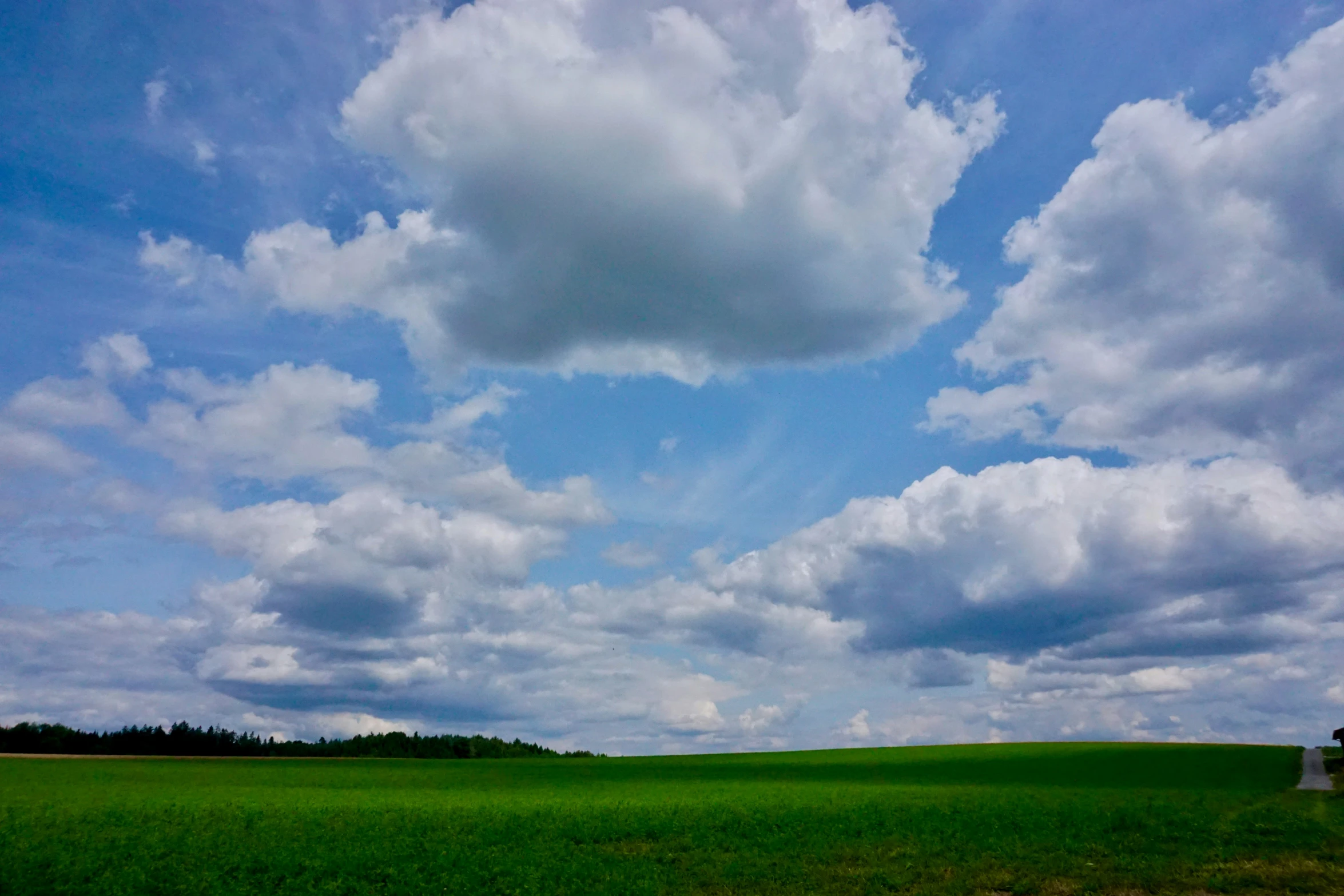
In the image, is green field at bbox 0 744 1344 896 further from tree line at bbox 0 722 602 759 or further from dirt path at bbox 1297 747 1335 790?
tree line at bbox 0 722 602 759

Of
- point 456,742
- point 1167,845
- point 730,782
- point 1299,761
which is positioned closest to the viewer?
point 1167,845

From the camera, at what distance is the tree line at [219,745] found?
121 meters

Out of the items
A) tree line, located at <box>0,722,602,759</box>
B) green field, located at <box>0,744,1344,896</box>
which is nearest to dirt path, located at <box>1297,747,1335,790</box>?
green field, located at <box>0,744,1344,896</box>

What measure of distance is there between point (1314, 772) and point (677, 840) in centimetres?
5826

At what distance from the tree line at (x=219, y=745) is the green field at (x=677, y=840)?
78.0 meters

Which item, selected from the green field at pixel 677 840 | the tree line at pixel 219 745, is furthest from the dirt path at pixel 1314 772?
the tree line at pixel 219 745

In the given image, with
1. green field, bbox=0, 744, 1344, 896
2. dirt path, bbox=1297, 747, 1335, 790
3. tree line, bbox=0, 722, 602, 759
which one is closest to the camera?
green field, bbox=0, 744, 1344, 896

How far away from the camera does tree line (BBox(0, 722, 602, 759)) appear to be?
12106 centimetres

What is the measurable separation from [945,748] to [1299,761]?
3464cm

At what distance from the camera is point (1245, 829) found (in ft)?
93.4

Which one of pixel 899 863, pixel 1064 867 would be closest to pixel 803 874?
pixel 899 863

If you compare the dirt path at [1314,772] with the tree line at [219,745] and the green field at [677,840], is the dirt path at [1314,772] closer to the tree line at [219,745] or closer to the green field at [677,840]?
the green field at [677,840]

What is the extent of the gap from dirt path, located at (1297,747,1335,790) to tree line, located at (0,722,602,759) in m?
85.0

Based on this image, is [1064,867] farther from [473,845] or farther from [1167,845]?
[473,845]
